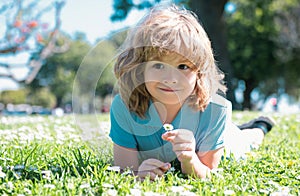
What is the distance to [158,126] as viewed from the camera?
227 centimetres

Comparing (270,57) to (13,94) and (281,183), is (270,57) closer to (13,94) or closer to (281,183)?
(281,183)

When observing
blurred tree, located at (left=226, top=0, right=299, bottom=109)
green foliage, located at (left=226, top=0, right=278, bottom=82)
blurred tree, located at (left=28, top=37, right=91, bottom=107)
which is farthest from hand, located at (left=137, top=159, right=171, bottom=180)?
blurred tree, located at (left=28, top=37, right=91, bottom=107)

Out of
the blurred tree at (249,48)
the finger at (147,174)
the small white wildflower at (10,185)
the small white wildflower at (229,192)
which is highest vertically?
the blurred tree at (249,48)

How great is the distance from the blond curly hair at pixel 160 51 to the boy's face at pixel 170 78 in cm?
3

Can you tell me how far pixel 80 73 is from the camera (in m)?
2.13

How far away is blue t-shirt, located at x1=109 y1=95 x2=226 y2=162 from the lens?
222 cm

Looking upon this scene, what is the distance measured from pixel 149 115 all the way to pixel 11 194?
835 millimetres

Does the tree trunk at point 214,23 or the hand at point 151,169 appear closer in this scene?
the hand at point 151,169

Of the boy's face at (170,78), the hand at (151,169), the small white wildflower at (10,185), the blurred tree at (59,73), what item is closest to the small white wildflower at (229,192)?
the hand at (151,169)

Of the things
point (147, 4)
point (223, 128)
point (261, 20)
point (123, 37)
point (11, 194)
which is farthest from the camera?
point (261, 20)

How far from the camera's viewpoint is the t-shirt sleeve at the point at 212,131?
220cm

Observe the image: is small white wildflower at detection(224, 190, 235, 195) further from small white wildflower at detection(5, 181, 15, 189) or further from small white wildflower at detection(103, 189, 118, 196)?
small white wildflower at detection(5, 181, 15, 189)

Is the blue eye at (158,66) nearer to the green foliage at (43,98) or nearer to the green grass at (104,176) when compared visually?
the green grass at (104,176)

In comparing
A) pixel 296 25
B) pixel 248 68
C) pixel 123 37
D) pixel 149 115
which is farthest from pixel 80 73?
pixel 248 68
